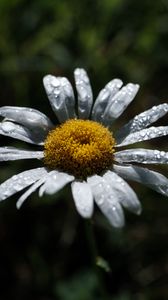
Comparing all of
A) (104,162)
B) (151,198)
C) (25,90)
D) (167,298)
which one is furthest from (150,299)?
(25,90)

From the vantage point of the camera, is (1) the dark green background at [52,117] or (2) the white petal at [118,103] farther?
(1) the dark green background at [52,117]

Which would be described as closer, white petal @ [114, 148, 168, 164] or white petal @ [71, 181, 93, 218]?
white petal @ [71, 181, 93, 218]

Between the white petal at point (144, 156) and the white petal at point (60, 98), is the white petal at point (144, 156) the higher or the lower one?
the lower one

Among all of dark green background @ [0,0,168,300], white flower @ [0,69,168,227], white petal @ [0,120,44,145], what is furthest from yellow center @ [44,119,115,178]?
dark green background @ [0,0,168,300]

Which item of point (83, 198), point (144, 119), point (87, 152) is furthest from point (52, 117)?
point (83, 198)

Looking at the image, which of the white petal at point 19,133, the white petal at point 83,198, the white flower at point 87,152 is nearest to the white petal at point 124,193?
the white flower at point 87,152

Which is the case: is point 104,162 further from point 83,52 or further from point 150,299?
point 83,52

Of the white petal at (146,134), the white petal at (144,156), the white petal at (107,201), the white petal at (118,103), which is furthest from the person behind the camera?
the white petal at (118,103)

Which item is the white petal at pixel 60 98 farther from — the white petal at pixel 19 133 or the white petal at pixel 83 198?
the white petal at pixel 83 198

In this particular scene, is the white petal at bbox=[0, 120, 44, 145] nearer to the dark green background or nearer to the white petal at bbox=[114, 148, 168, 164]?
the white petal at bbox=[114, 148, 168, 164]
